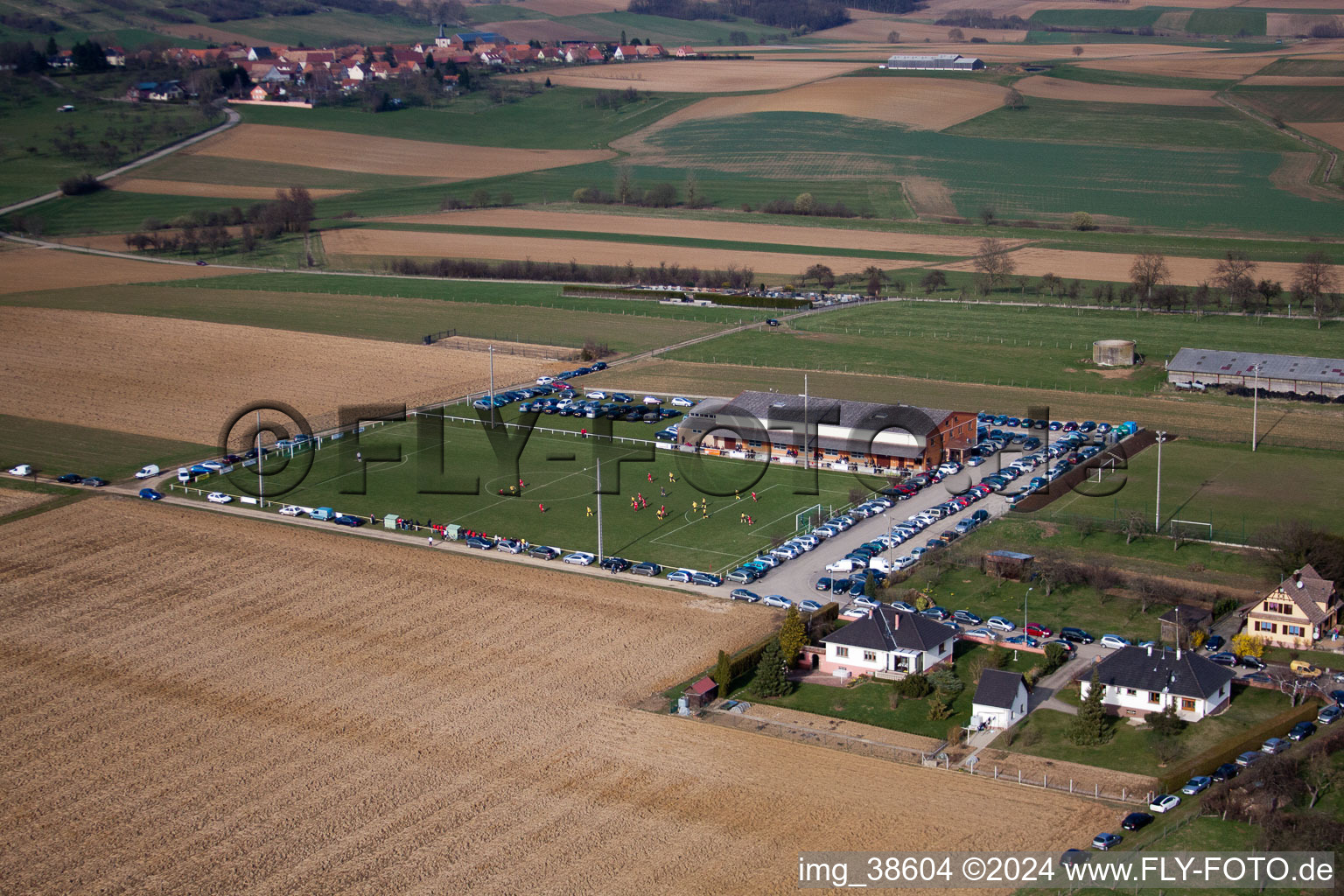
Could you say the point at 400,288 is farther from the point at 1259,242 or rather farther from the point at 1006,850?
the point at 1006,850

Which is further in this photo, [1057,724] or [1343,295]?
[1343,295]

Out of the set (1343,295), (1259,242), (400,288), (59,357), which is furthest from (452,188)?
(1343,295)

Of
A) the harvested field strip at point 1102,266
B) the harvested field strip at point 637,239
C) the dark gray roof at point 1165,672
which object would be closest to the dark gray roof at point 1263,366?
the harvested field strip at point 1102,266

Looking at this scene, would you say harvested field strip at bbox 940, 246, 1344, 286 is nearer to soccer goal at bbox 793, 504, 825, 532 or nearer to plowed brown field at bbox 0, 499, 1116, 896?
soccer goal at bbox 793, 504, 825, 532

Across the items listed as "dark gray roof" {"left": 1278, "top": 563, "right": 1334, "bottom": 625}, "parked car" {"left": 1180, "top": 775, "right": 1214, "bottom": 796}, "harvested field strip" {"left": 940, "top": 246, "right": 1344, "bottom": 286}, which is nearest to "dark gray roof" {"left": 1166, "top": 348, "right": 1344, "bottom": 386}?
"harvested field strip" {"left": 940, "top": 246, "right": 1344, "bottom": 286}

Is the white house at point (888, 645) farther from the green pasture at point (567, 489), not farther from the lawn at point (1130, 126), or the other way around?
the lawn at point (1130, 126)

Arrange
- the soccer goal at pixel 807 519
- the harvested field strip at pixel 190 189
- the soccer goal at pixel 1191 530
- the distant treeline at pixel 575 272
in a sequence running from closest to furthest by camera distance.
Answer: the soccer goal at pixel 1191 530 < the soccer goal at pixel 807 519 < the distant treeline at pixel 575 272 < the harvested field strip at pixel 190 189
